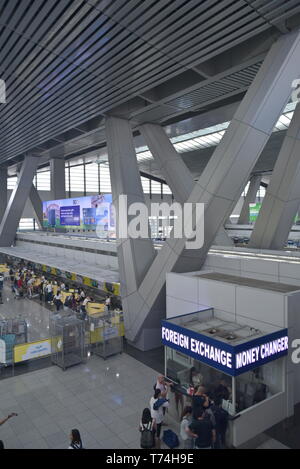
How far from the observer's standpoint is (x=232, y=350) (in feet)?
18.2

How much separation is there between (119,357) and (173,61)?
8026mm

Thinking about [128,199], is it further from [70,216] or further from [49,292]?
[70,216]

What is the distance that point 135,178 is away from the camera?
455 inches

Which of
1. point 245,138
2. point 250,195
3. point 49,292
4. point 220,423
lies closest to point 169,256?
point 245,138

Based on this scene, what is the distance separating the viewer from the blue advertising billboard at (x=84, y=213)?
637 inches

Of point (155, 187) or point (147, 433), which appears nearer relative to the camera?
point (147, 433)

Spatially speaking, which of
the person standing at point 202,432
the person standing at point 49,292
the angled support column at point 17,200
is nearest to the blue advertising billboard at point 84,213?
the angled support column at point 17,200

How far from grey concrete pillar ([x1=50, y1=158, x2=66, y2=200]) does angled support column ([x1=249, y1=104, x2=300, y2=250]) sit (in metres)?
18.7

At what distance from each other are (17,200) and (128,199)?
16.3 metres

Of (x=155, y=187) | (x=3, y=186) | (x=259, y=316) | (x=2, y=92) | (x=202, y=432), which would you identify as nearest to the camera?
(x=202, y=432)

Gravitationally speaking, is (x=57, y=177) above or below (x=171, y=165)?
above

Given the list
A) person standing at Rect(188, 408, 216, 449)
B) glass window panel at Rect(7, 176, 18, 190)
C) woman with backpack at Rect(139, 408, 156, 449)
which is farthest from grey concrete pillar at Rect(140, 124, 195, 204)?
glass window panel at Rect(7, 176, 18, 190)

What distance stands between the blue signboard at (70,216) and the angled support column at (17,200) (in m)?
4.68
